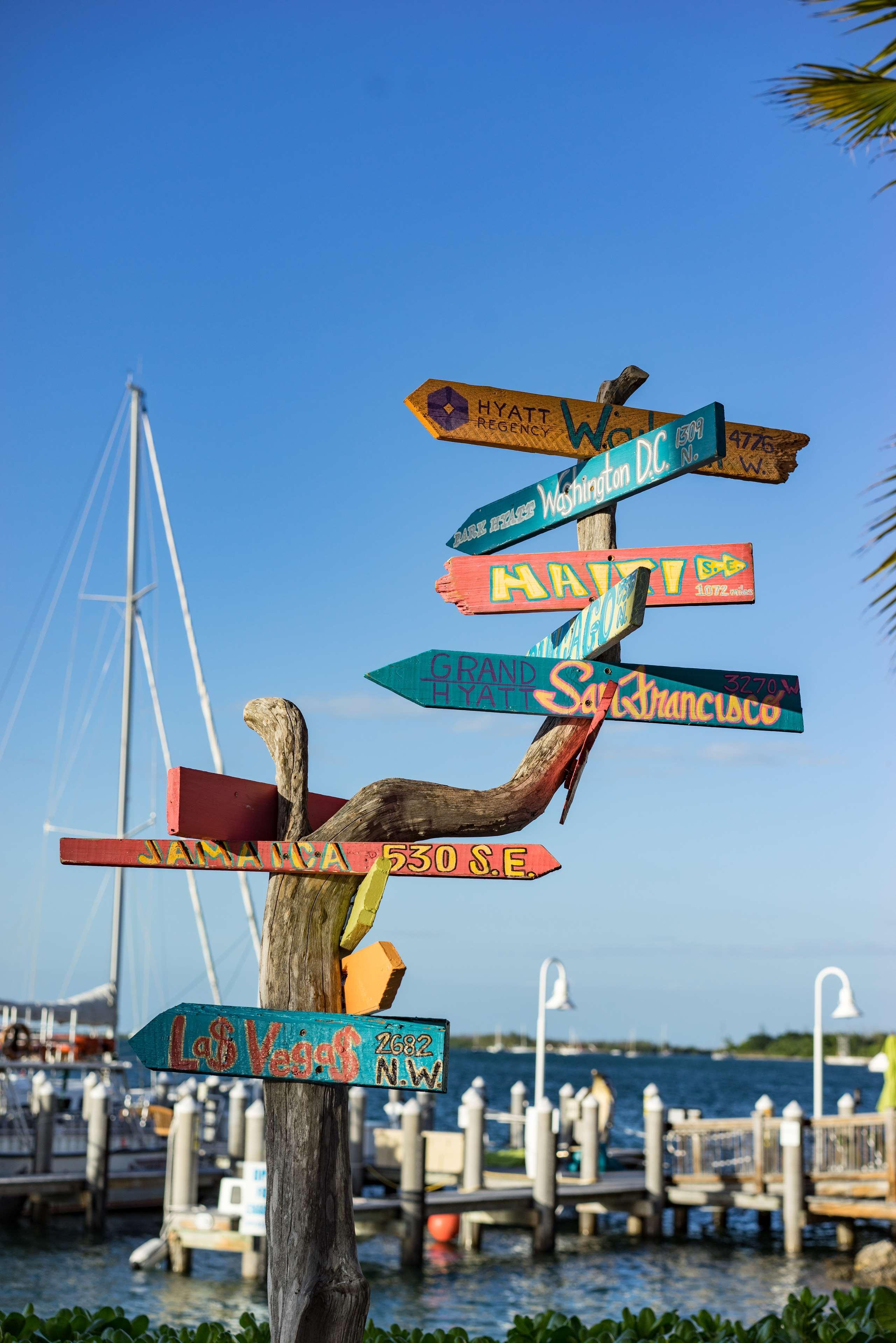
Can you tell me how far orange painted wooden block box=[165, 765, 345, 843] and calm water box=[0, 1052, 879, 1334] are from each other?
457 inches

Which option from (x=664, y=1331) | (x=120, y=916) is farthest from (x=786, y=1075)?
(x=664, y=1331)

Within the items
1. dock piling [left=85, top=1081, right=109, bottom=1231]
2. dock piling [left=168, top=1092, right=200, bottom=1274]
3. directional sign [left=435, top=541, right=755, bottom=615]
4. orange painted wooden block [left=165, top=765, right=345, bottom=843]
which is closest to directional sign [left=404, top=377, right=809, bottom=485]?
directional sign [left=435, top=541, right=755, bottom=615]

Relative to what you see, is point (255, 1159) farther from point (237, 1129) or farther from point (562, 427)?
point (562, 427)

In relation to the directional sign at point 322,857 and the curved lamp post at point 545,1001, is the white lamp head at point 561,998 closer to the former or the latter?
the curved lamp post at point 545,1001

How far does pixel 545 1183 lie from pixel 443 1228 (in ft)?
6.69

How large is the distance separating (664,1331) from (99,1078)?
20060 mm

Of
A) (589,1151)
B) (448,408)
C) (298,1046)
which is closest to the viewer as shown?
(298,1046)

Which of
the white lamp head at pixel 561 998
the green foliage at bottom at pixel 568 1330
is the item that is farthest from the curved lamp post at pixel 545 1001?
the green foliage at bottom at pixel 568 1330

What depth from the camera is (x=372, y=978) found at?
14.9ft

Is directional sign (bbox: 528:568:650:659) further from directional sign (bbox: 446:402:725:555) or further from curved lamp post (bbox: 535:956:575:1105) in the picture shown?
curved lamp post (bbox: 535:956:575:1105)

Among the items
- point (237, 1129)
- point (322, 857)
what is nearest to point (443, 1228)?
point (237, 1129)

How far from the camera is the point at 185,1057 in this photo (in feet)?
15.0

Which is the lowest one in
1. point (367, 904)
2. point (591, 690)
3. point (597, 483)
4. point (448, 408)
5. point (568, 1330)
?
point (568, 1330)

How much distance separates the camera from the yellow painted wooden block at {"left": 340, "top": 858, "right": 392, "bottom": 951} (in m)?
4.56
